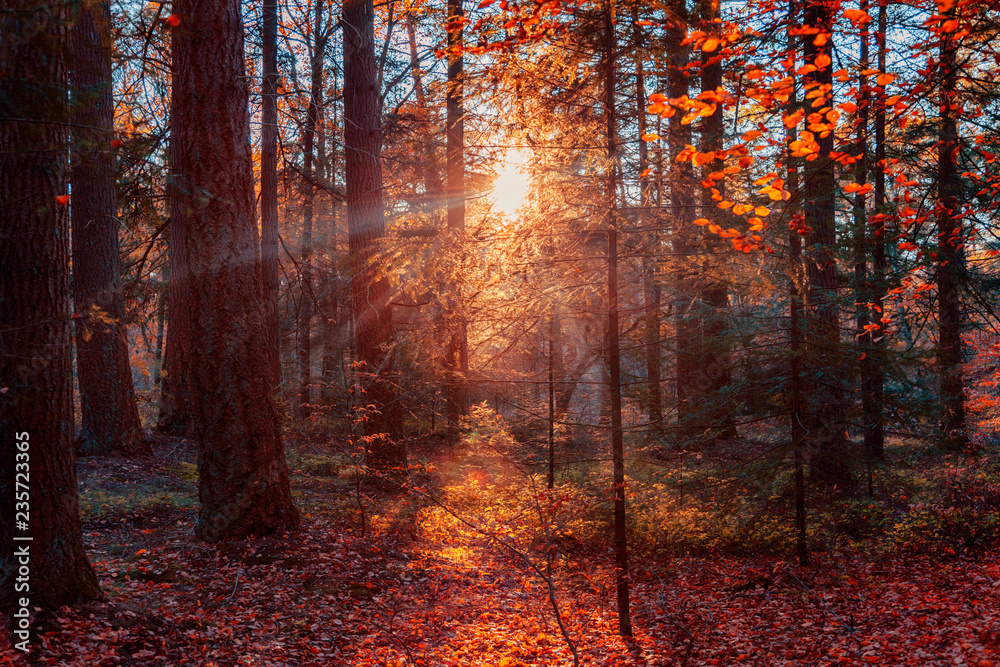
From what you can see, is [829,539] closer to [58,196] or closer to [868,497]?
[868,497]

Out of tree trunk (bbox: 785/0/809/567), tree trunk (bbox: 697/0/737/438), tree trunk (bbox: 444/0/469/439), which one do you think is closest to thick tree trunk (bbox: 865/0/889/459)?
tree trunk (bbox: 785/0/809/567)

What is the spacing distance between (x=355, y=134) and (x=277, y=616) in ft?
24.6

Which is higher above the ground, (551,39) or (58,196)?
(551,39)

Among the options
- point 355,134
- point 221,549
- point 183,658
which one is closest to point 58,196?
point 183,658

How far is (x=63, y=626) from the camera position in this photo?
4191 millimetres

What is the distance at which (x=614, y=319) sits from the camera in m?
6.27

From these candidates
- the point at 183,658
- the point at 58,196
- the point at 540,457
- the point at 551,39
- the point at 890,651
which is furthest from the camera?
the point at 540,457

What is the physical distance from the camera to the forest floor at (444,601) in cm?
487

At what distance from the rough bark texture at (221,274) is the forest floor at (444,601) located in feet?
2.59

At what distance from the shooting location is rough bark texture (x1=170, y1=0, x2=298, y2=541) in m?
6.24

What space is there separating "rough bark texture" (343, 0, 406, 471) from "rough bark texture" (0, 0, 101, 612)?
5282 mm

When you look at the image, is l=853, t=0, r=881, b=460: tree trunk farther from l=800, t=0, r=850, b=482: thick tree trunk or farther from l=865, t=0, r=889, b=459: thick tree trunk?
l=800, t=0, r=850, b=482: thick tree trunk

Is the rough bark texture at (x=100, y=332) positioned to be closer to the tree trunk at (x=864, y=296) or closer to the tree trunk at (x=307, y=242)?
the tree trunk at (x=307, y=242)

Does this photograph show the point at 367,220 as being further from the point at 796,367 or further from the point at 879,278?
the point at 879,278
